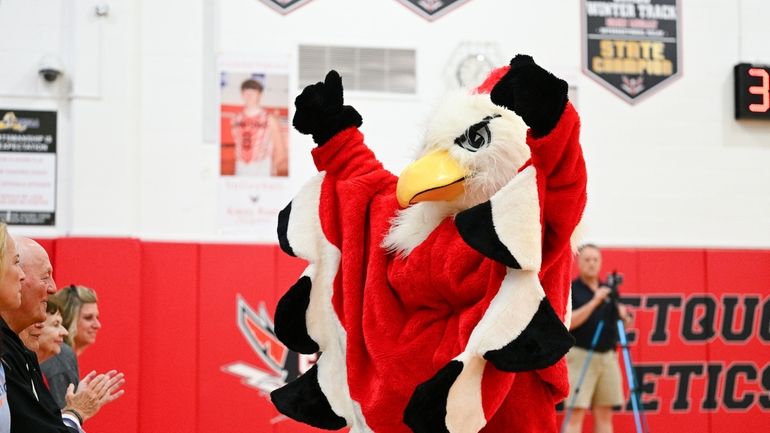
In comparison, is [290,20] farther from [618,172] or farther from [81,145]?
[618,172]

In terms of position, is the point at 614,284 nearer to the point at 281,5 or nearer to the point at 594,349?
the point at 594,349

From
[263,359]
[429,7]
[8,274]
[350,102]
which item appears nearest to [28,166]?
[263,359]

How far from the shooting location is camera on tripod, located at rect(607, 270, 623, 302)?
5.25 metres

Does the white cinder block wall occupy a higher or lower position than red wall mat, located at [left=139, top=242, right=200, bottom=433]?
higher

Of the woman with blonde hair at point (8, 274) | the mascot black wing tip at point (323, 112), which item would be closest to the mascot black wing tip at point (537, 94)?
the mascot black wing tip at point (323, 112)

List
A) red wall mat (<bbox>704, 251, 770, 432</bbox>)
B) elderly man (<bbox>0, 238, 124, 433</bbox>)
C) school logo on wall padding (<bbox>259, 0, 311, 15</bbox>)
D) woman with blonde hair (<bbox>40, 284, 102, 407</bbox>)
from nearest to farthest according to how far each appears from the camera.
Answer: elderly man (<bbox>0, 238, 124, 433</bbox>), woman with blonde hair (<bbox>40, 284, 102, 407</bbox>), school logo on wall padding (<bbox>259, 0, 311, 15</bbox>), red wall mat (<bbox>704, 251, 770, 432</bbox>)

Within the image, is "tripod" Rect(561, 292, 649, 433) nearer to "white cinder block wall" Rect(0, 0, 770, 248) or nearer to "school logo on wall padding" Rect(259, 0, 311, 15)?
"white cinder block wall" Rect(0, 0, 770, 248)

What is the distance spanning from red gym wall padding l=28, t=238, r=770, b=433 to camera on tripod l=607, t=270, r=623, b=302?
0.37 meters

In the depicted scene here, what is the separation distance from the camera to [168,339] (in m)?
5.23

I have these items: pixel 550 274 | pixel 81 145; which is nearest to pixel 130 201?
pixel 81 145

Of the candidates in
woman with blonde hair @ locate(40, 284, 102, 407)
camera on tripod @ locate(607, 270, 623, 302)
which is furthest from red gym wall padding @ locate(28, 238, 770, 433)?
woman with blonde hair @ locate(40, 284, 102, 407)

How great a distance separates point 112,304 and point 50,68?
1.28 metres

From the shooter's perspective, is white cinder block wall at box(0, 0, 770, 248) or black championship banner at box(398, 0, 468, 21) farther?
black championship banner at box(398, 0, 468, 21)

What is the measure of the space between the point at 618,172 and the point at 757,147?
92 centimetres
